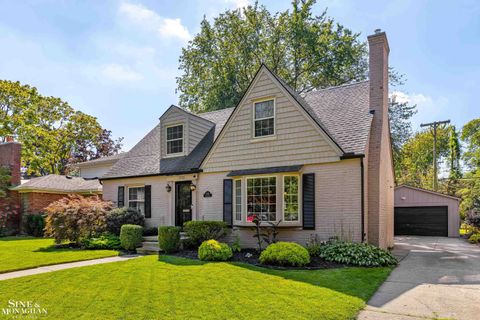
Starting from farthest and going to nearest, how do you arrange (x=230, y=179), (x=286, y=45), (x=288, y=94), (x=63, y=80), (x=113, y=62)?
(x=286, y=45) < (x=63, y=80) < (x=113, y=62) < (x=230, y=179) < (x=288, y=94)

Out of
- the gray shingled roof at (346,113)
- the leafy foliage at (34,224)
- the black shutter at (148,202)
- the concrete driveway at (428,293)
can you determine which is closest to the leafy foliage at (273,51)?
the gray shingled roof at (346,113)

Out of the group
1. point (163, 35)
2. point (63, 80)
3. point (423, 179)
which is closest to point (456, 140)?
point (423, 179)

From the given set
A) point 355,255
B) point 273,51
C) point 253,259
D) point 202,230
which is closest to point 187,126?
point 202,230

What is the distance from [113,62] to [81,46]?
1447 mm

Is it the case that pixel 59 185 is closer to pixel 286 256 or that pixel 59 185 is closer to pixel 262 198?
pixel 262 198

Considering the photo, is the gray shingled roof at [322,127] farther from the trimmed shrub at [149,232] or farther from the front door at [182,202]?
the trimmed shrub at [149,232]

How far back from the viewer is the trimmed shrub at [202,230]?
35.4ft

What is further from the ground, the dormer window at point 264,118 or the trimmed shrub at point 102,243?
the dormer window at point 264,118

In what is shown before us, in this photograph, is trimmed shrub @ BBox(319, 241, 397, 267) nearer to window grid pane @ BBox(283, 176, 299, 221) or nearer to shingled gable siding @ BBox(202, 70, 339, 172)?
window grid pane @ BBox(283, 176, 299, 221)

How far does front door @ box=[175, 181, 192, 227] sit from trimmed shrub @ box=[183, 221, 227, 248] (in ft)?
6.75

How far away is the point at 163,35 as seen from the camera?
1205cm

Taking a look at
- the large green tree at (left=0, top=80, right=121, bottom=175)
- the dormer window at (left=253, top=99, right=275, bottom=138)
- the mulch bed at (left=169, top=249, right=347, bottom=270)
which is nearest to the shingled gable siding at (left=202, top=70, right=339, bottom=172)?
the dormer window at (left=253, top=99, right=275, bottom=138)

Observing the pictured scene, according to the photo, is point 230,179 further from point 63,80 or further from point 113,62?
point 63,80

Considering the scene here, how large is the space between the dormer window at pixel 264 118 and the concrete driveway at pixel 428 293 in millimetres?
5767
